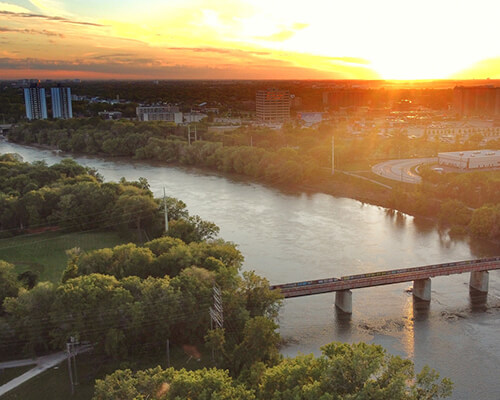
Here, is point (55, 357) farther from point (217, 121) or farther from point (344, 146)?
point (217, 121)

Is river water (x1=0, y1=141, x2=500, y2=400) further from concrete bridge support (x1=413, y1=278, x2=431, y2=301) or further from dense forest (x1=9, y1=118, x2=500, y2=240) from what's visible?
dense forest (x1=9, y1=118, x2=500, y2=240)

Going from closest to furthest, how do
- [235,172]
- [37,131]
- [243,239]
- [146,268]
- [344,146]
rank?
[146,268] < [243,239] < [235,172] < [344,146] < [37,131]

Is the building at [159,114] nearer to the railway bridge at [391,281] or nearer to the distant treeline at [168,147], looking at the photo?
the distant treeline at [168,147]

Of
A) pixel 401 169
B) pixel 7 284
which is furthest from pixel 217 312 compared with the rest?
pixel 401 169

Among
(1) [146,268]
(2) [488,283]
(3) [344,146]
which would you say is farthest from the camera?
(3) [344,146]

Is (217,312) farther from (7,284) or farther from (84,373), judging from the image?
(7,284)

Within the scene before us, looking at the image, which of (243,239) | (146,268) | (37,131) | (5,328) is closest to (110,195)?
(243,239)

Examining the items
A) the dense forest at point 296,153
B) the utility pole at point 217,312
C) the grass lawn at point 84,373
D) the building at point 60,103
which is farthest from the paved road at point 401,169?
the building at point 60,103
